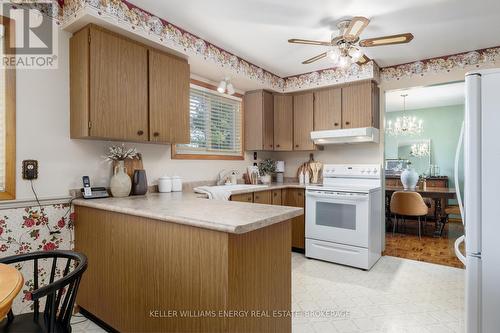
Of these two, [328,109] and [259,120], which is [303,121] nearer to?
[328,109]

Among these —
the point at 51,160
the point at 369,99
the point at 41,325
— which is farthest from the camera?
the point at 369,99

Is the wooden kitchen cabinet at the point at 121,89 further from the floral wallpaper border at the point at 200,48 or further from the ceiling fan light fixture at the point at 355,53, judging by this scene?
the ceiling fan light fixture at the point at 355,53

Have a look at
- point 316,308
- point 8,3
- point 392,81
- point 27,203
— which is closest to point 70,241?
point 27,203

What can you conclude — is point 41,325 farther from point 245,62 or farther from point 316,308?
point 245,62

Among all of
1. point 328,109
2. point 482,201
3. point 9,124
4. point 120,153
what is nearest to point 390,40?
point 482,201

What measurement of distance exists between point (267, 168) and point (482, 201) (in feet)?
9.81

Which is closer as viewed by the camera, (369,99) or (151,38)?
(151,38)

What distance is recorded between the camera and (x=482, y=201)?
1.39 meters

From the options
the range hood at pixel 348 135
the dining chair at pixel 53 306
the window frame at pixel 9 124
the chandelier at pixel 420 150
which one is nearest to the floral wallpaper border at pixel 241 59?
the window frame at pixel 9 124

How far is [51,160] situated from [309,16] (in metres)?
2.36

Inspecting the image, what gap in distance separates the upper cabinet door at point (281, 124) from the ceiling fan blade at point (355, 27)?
5.95 feet

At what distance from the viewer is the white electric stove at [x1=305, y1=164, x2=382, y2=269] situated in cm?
309

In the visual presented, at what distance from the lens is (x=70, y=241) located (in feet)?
7.15

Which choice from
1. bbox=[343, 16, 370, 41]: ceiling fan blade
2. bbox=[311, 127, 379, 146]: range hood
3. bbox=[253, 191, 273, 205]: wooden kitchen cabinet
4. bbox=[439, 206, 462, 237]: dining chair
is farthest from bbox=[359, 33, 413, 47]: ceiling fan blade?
bbox=[439, 206, 462, 237]: dining chair
